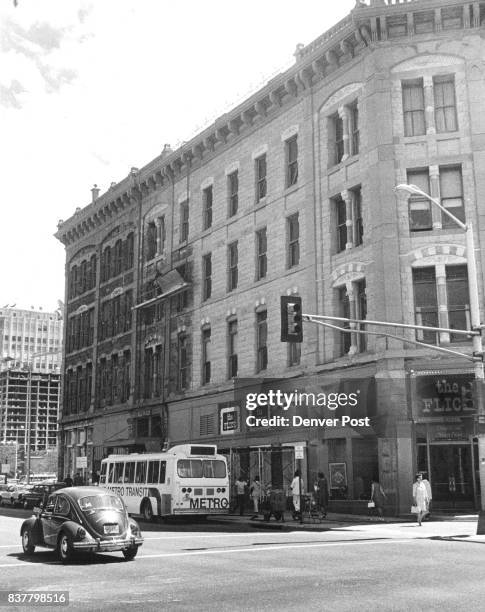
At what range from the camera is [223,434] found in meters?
37.6

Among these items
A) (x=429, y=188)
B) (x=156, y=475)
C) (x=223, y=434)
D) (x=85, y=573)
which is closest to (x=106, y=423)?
(x=223, y=434)

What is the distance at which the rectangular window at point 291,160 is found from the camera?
117 feet

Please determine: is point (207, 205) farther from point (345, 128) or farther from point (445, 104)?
point (445, 104)

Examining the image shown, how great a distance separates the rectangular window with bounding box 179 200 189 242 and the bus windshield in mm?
16995

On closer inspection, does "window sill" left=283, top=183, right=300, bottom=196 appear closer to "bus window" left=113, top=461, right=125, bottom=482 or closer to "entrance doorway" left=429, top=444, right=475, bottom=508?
"entrance doorway" left=429, top=444, right=475, bottom=508

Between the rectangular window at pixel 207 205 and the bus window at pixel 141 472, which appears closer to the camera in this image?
the bus window at pixel 141 472

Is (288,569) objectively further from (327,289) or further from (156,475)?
(327,289)

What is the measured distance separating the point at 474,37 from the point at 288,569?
79.0 feet

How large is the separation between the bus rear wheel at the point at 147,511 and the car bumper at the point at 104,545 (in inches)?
549

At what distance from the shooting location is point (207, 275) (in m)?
41.5

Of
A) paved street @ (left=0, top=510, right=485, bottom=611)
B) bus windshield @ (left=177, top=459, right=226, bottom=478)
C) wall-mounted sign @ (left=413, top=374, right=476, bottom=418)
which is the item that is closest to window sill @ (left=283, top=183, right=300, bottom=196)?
wall-mounted sign @ (left=413, top=374, right=476, bottom=418)

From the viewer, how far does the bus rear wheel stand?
2988cm

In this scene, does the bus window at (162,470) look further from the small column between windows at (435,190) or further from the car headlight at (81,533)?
the small column between windows at (435,190)

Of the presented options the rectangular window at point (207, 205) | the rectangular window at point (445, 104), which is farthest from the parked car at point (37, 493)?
the rectangular window at point (445, 104)
